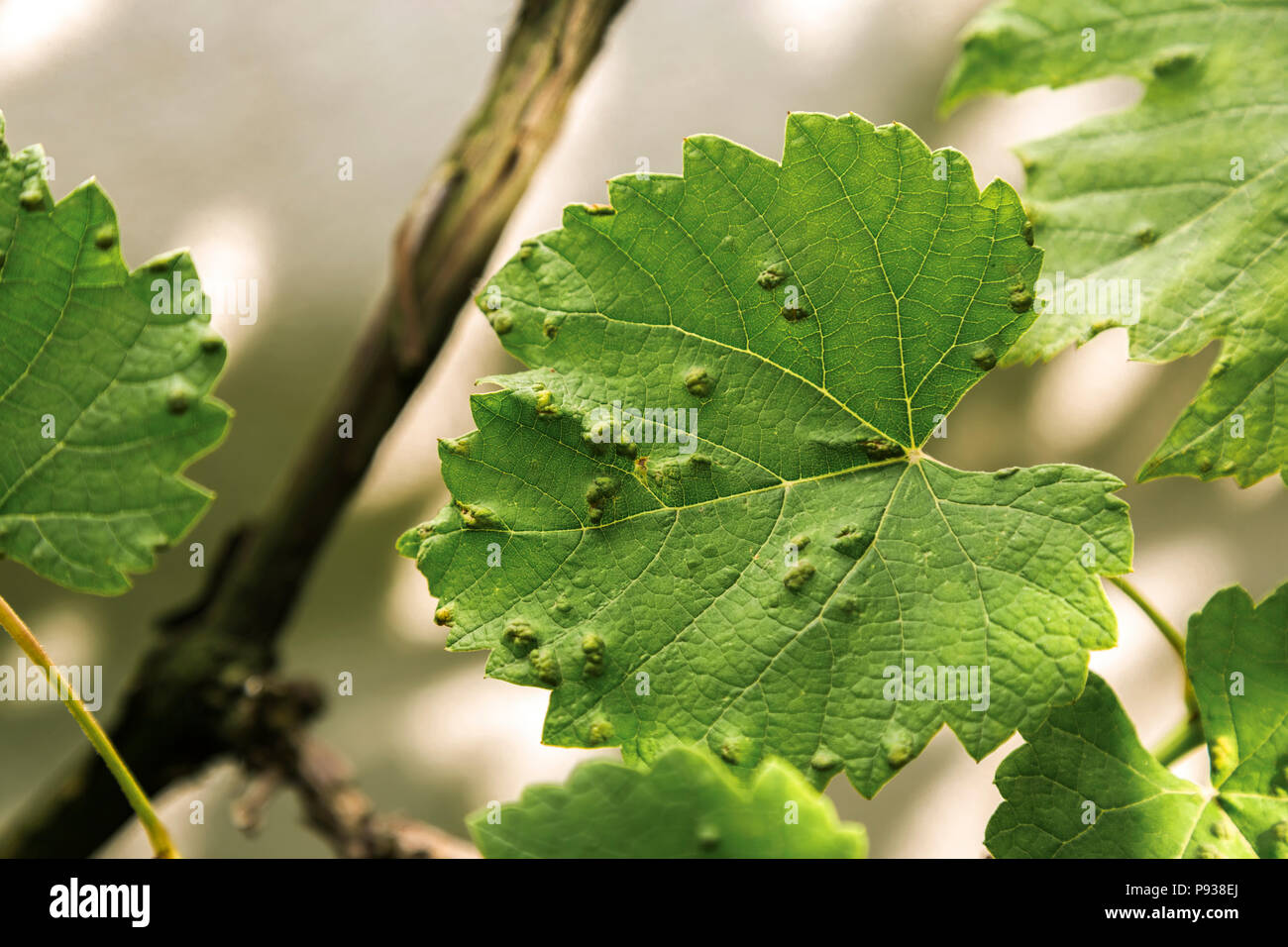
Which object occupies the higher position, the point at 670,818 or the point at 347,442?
the point at 347,442

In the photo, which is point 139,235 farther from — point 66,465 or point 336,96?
point 66,465

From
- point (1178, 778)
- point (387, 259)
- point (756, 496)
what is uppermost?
point (387, 259)

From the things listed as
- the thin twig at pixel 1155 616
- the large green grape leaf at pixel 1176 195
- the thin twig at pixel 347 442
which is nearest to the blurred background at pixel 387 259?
the thin twig at pixel 347 442

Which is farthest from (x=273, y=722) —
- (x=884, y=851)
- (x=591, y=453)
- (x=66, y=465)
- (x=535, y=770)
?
(x=884, y=851)

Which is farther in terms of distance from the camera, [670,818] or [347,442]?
[347,442]

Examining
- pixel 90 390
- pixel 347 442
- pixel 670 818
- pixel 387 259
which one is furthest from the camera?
pixel 387 259

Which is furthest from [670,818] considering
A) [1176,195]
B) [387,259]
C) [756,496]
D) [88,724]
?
[387,259]

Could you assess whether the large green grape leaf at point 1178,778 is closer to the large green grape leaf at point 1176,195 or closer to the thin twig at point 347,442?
the large green grape leaf at point 1176,195

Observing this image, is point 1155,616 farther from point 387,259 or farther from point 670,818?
point 387,259

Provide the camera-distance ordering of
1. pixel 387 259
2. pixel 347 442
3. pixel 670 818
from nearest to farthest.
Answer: pixel 670 818 < pixel 347 442 < pixel 387 259
